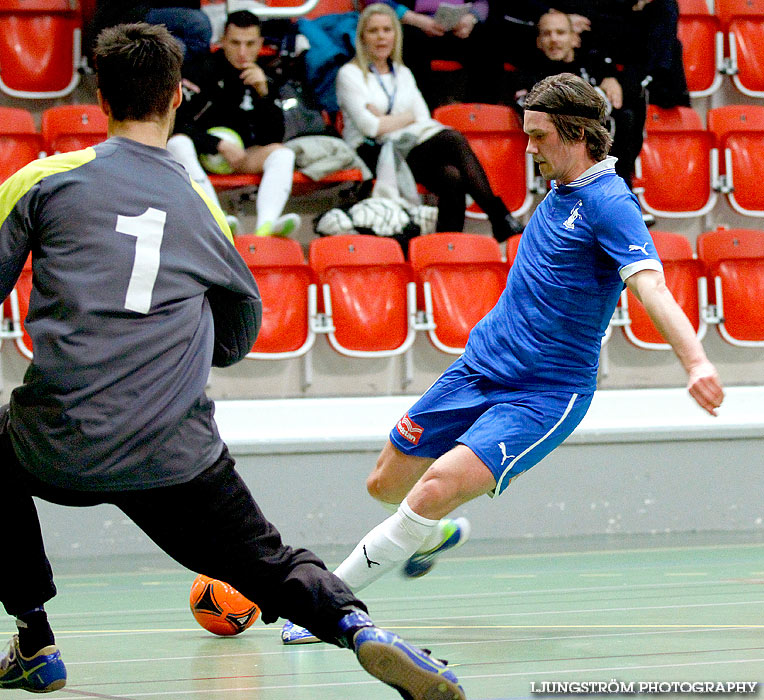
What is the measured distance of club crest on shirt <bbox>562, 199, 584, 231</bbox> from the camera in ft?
11.3

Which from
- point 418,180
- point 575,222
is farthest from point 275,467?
point 575,222

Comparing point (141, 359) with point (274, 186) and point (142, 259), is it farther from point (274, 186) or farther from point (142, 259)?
point (274, 186)

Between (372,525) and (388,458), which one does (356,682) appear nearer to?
(388,458)

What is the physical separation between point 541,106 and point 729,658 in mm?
1647

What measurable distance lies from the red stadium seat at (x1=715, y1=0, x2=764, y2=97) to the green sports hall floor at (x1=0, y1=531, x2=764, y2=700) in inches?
A: 168

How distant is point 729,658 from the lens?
2904mm

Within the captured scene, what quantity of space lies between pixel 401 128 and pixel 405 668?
5.59 meters

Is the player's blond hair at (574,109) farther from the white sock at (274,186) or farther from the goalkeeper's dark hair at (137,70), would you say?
the white sock at (274,186)

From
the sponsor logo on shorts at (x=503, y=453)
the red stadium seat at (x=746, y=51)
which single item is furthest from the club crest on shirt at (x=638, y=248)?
the red stadium seat at (x=746, y=51)

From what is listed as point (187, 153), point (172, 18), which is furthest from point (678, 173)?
point (172, 18)

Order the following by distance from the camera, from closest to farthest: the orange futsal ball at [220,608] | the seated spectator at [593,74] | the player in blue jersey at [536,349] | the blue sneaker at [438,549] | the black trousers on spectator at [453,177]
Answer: the player in blue jersey at [536,349] < the orange futsal ball at [220,608] < the blue sneaker at [438,549] < the black trousers on spectator at [453,177] < the seated spectator at [593,74]

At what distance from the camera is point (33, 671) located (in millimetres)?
2512

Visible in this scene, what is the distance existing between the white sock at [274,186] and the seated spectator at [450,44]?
1.54m

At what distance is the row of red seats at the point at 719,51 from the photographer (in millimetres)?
8695
